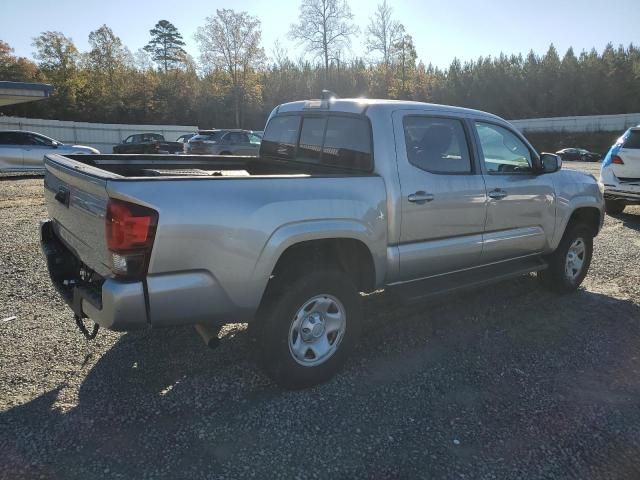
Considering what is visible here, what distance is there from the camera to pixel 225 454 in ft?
9.14

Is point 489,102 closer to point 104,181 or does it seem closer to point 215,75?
point 215,75

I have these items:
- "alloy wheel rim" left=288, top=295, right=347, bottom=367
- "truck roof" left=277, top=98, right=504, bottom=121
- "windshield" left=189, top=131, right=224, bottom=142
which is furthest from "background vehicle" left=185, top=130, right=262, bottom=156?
"alloy wheel rim" left=288, top=295, right=347, bottom=367

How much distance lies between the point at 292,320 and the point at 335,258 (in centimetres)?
64

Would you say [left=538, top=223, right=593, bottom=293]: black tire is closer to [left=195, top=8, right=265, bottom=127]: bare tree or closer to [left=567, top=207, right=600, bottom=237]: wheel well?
[left=567, top=207, right=600, bottom=237]: wheel well

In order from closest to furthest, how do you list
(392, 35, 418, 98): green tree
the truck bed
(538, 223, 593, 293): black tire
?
the truck bed
(538, 223, 593, 293): black tire
(392, 35, 418, 98): green tree

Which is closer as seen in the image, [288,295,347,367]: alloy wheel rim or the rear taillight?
the rear taillight

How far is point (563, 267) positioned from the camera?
17.8 feet

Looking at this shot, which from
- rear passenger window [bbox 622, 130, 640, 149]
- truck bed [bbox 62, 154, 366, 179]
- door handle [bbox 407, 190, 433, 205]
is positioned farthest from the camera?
rear passenger window [bbox 622, 130, 640, 149]

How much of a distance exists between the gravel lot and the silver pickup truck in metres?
0.47

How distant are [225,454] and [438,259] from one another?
7.41 ft

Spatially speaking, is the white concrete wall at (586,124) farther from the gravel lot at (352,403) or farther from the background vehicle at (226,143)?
the gravel lot at (352,403)

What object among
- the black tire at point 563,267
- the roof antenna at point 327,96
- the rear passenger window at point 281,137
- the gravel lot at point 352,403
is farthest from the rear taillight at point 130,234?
the black tire at point 563,267

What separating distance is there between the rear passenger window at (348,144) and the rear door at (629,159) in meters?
8.00

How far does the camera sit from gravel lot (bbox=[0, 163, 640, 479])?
2.73m
